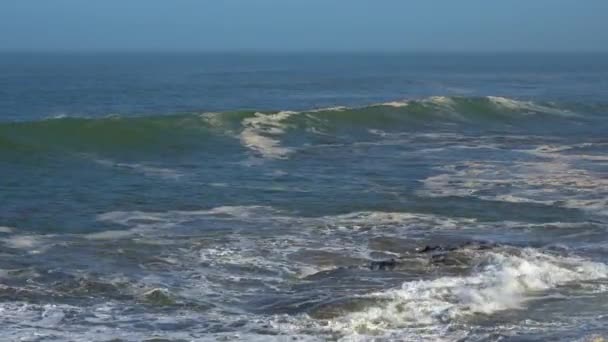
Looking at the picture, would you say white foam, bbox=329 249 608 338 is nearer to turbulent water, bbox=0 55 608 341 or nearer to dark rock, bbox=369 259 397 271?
turbulent water, bbox=0 55 608 341

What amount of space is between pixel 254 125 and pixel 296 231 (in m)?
18.8

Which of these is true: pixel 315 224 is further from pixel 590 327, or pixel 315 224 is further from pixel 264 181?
pixel 590 327

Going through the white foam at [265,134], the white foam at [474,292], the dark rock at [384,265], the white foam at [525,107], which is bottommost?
the white foam at [525,107]

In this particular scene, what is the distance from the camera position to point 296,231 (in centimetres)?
1700

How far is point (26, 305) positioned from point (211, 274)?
2801 mm

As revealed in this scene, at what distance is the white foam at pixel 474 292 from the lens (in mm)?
11227

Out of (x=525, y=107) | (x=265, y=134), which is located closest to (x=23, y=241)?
(x=265, y=134)

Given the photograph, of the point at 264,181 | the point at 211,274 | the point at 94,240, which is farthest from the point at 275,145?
the point at 211,274

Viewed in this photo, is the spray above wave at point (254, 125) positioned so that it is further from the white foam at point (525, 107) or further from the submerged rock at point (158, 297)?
the submerged rock at point (158, 297)

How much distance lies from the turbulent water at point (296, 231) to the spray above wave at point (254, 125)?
130 millimetres

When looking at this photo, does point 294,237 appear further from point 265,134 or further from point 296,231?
point 265,134

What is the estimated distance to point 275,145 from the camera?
101 feet

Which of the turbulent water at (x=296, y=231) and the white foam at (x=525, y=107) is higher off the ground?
the turbulent water at (x=296, y=231)

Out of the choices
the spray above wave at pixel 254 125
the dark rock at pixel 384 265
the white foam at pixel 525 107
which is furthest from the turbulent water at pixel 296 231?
the white foam at pixel 525 107
